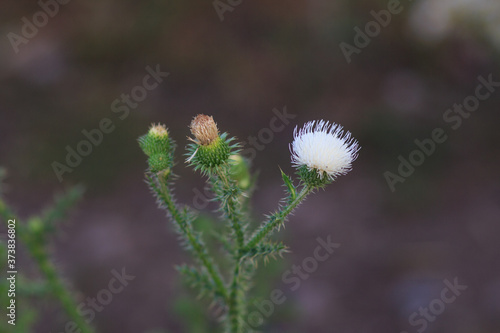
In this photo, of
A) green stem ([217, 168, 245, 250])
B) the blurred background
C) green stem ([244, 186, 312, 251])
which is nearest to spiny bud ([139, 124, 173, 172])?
green stem ([217, 168, 245, 250])

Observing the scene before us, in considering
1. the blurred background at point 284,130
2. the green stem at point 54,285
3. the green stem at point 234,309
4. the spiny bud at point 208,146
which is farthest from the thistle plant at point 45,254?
the blurred background at point 284,130

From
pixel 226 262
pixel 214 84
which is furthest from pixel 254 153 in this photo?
pixel 226 262

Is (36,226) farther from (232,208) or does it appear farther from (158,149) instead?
(232,208)

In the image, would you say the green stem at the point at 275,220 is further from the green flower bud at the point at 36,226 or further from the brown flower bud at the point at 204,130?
the green flower bud at the point at 36,226

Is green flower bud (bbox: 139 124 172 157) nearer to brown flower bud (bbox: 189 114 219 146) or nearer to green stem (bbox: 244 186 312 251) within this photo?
brown flower bud (bbox: 189 114 219 146)

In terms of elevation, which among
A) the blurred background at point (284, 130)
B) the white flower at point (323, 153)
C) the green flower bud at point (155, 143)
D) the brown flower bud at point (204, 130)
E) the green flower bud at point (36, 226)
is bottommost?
the white flower at point (323, 153)

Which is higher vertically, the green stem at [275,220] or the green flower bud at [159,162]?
the green flower bud at [159,162]

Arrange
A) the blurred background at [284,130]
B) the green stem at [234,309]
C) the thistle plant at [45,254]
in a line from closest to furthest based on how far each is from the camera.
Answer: the green stem at [234,309] → the thistle plant at [45,254] → the blurred background at [284,130]
